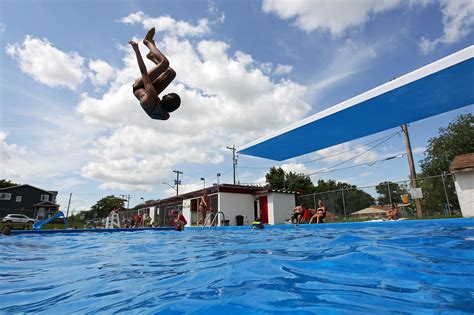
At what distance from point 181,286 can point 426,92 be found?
5879 mm

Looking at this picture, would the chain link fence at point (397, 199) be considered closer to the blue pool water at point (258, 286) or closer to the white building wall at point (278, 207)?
the white building wall at point (278, 207)

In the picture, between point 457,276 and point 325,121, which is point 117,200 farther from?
point 457,276

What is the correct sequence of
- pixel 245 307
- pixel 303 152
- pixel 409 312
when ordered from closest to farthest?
pixel 409 312, pixel 245 307, pixel 303 152

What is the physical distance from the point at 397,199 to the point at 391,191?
0.53m

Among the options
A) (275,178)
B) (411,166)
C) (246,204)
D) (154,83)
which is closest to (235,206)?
(246,204)

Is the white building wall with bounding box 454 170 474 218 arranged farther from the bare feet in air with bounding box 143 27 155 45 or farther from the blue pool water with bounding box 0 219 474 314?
the bare feet in air with bounding box 143 27 155 45

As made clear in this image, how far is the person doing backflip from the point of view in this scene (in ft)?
12.1

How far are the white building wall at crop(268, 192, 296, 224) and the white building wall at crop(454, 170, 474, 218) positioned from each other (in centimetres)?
1027

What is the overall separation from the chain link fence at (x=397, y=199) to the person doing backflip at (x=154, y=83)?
12.6 meters

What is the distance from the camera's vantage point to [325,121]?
6.53 metres

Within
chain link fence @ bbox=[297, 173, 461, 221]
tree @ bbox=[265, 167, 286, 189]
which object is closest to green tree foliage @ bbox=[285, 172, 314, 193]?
tree @ bbox=[265, 167, 286, 189]

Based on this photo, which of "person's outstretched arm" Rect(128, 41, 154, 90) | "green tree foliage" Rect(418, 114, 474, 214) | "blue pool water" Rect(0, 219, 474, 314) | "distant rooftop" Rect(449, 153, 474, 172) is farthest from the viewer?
"green tree foliage" Rect(418, 114, 474, 214)

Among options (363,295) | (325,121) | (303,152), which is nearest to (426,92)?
(325,121)

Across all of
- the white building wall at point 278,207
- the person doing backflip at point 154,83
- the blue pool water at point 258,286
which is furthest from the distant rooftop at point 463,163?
the person doing backflip at point 154,83
